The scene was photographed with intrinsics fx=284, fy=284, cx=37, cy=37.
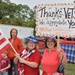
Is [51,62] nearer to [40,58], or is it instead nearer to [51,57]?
[51,57]

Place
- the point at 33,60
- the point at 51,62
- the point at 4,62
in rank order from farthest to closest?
the point at 4,62 → the point at 33,60 → the point at 51,62

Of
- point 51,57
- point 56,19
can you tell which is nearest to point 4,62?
point 56,19

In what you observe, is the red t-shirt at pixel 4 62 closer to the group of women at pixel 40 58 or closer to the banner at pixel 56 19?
the banner at pixel 56 19

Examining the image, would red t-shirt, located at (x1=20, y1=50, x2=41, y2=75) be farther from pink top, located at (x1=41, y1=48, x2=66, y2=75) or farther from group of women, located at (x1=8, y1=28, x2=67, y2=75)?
pink top, located at (x1=41, y1=48, x2=66, y2=75)

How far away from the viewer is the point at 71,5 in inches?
194

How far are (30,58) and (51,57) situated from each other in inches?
15.3

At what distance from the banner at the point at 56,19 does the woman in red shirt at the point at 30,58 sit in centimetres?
48

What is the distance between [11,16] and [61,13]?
62733mm

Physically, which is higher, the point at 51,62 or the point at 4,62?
the point at 51,62

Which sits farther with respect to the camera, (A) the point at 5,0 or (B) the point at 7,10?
(A) the point at 5,0

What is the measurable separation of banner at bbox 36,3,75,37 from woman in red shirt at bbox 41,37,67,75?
41cm

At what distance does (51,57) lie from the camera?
175 inches

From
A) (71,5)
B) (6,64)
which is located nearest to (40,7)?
(71,5)

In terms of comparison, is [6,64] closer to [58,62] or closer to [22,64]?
[22,64]
